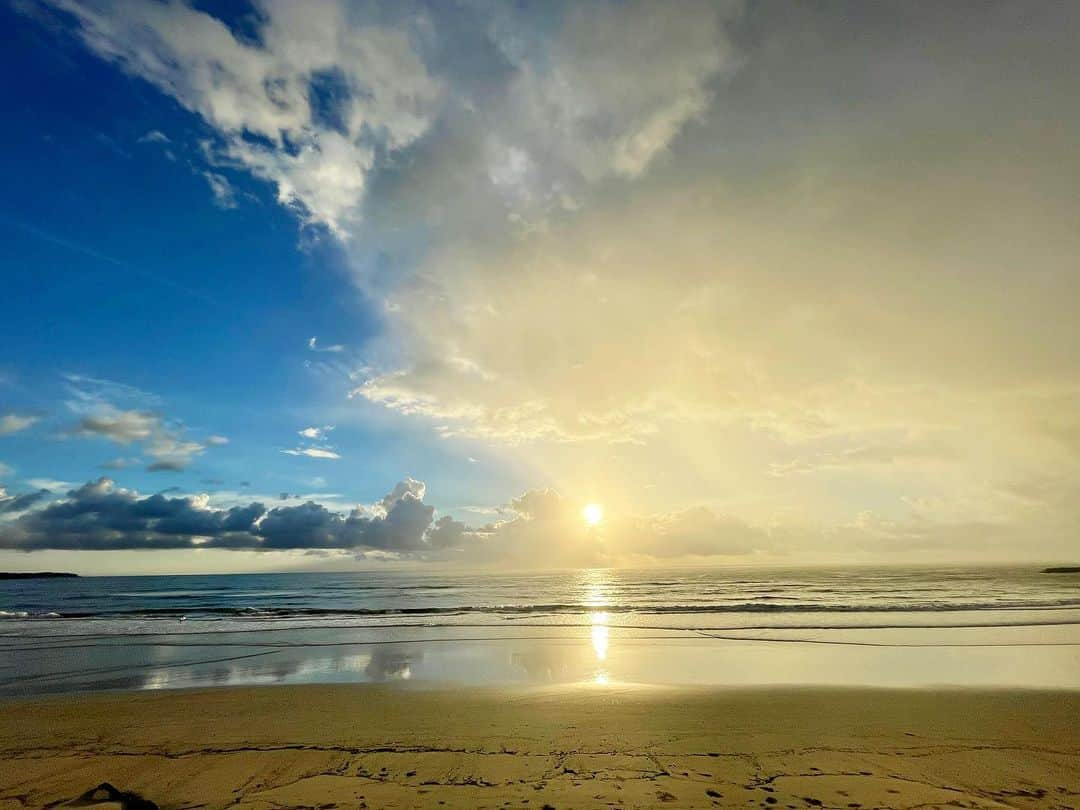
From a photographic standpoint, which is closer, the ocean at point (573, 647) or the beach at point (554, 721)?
the beach at point (554, 721)

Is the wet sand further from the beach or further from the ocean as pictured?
the ocean

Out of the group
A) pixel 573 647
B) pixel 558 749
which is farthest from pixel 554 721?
pixel 573 647

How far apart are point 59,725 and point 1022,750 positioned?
20014 millimetres

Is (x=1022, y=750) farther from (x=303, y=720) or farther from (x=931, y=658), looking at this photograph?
(x=303, y=720)

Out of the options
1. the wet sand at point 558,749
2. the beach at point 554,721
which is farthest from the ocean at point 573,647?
the wet sand at point 558,749

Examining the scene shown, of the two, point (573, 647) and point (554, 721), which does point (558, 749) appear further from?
point (573, 647)

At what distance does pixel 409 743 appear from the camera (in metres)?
10.6

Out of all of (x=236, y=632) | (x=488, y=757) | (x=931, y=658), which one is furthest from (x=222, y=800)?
(x=236, y=632)

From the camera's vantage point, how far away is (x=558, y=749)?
10070mm

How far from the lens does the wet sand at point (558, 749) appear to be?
8.24m

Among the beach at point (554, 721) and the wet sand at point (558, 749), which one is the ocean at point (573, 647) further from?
the wet sand at point (558, 749)

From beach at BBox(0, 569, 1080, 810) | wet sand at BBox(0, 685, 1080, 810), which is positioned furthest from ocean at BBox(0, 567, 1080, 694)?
wet sand at BBox(0, 685, 1080, 810)

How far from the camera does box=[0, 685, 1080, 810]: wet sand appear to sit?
27.0ft

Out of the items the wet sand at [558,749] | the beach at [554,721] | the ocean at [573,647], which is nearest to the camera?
the wet sand at [558,749]
